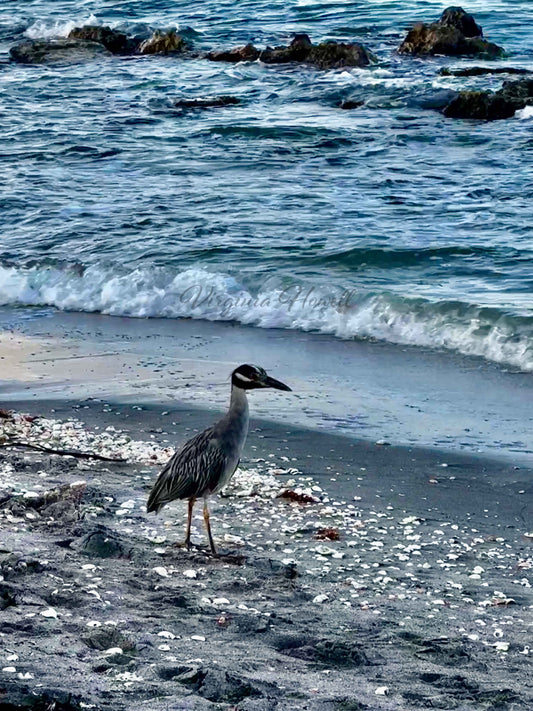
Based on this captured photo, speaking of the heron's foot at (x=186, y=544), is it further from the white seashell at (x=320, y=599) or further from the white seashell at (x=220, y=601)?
the white seashell at (x=320, y=599)

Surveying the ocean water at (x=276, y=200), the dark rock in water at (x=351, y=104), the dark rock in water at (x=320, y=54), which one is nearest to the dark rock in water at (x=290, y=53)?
the dark rock in water at (x=320, y=54)

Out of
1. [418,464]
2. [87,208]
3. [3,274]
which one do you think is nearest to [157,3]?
[87,208]

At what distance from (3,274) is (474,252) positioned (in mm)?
5054

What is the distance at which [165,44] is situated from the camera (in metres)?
28.4

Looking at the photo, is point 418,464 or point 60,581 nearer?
point 60,581

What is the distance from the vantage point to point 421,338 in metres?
11.2

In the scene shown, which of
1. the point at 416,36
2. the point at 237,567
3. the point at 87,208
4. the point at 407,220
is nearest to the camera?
the point at 237,567

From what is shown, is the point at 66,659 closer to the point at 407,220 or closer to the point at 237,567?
the point at 237,567

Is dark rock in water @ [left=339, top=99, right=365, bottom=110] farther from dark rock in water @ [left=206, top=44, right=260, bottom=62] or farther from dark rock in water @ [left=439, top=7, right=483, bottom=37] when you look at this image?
dark rock in water @ [left=439, top=7, right=483, bottom=37]

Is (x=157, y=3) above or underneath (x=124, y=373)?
above

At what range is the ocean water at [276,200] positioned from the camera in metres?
12.3

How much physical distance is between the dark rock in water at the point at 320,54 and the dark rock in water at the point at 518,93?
424 cm

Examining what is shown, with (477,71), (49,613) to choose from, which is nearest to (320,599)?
(49,613)

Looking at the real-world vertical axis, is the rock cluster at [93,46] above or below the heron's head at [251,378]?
above
